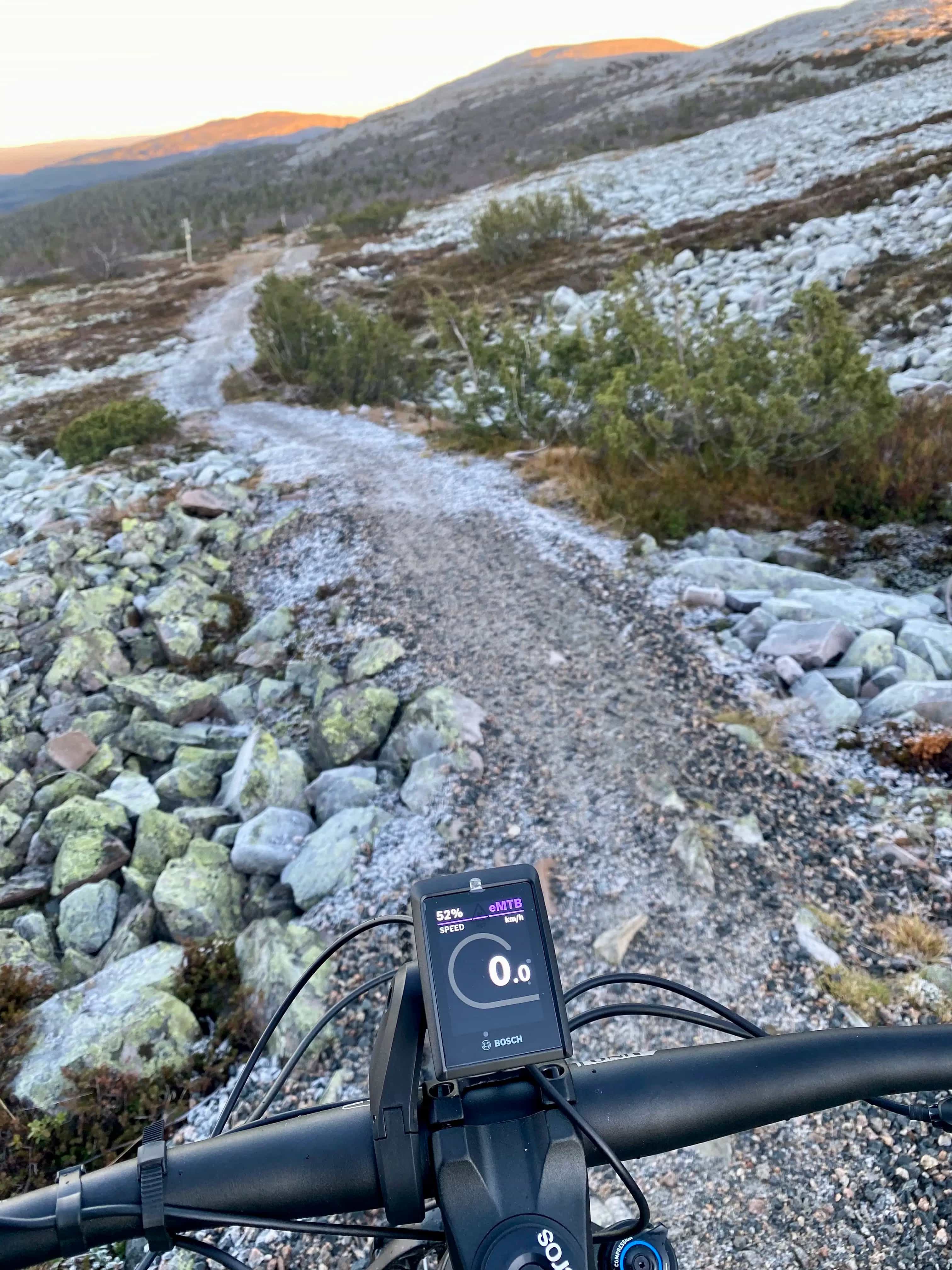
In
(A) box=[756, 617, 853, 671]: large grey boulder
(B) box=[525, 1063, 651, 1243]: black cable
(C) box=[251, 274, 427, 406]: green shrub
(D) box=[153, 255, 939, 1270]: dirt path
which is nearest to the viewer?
(B) box=[525, 1063, 651, 1243]: black cable

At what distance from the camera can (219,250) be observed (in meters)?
48.8

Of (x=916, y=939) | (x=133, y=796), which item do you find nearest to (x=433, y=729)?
(x=133, y=796)

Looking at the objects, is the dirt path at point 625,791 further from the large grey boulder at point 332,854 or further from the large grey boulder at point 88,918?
the large grey boulder at point 88,918

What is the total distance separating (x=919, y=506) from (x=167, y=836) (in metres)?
8.70

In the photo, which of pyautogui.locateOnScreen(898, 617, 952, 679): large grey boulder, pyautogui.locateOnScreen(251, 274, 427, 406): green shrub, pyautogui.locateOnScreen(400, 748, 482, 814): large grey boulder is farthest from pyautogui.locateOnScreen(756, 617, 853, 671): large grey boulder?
pyautogui.locateOnScreen(251, 274, 427, 406): green shrub

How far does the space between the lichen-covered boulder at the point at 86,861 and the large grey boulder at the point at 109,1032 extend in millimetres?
960

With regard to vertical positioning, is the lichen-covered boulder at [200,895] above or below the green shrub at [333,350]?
below

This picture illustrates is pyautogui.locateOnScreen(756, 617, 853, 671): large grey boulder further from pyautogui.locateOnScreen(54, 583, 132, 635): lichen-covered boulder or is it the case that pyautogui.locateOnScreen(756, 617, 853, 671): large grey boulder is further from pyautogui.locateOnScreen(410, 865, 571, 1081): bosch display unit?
pyautogui.locateOnScreen(54, 583, 132, 635): lichen-covered boulder

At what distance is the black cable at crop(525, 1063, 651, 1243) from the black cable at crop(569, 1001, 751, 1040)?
23 centimetres

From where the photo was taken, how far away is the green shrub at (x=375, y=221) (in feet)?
148

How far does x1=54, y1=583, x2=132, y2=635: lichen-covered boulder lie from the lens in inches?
354

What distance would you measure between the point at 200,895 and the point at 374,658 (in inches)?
107

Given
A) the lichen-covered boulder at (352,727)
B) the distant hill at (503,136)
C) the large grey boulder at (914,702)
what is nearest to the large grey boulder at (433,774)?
the lichen-covered boulder at (352,727)

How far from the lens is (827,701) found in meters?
5.80
